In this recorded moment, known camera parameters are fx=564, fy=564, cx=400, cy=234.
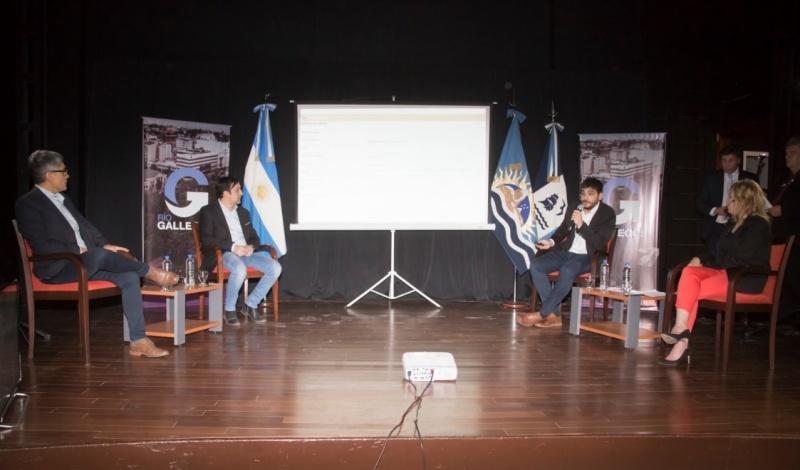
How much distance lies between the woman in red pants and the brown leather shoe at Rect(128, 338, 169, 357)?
3.09m

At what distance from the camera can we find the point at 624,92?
19.1 feet

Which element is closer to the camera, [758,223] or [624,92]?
[758,223]

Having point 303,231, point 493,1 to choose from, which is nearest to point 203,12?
point 303,231

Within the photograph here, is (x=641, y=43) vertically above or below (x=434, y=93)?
above

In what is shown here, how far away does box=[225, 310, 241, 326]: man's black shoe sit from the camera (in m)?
4.55

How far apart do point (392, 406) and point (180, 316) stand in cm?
183

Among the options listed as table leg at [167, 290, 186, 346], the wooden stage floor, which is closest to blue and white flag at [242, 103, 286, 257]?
the wooden stage floor

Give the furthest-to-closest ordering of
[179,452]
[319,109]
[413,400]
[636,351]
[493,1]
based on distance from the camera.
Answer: [493,1] → [319,109] → [636,351] → [413,400] → [179,452]

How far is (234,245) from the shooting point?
15.4 ft

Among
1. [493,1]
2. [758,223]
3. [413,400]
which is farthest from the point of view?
[493,1]

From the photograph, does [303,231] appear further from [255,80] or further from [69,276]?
[69,276]

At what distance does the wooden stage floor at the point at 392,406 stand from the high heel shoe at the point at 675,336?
165 millimetres

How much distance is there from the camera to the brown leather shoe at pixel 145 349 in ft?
11.4

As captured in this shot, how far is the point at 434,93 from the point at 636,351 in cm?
323
